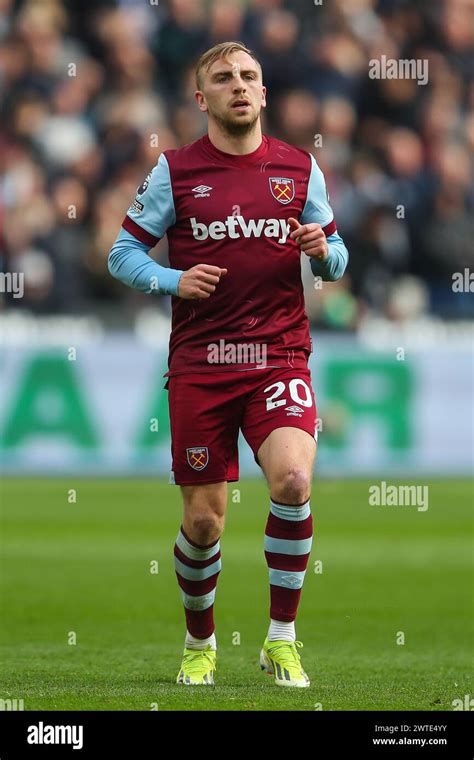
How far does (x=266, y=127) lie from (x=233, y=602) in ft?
29.9

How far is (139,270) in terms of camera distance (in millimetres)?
6250

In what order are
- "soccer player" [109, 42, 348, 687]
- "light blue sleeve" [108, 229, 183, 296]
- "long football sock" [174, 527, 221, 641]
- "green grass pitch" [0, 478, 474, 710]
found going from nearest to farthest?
"green grass pitch" [0, 478, 474, 710], "light blue sleeve" [108, 229, 183, 296], "soccer player" [109, 42, 348, 687], "long football sock" [174, 527, 221, 641]

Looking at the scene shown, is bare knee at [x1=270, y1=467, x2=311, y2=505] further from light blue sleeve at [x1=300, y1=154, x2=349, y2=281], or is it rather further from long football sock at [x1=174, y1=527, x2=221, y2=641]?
light blue sleeve at [x1=300, y1=154, x2=349, y2=281]

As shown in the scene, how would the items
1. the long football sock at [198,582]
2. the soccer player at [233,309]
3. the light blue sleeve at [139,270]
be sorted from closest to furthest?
1. the light blue sleeve at [139,270]
2. the soccer player at [233,309]
3. the long football sock at [198,582]

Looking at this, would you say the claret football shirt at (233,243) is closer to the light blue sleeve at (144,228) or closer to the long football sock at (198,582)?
the light blue sleeve at (144,228)

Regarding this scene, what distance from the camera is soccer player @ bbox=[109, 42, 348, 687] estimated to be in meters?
6.20

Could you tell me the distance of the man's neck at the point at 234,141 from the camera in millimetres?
6324

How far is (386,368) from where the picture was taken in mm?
14688

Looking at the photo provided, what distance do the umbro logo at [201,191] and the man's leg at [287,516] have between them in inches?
40.3

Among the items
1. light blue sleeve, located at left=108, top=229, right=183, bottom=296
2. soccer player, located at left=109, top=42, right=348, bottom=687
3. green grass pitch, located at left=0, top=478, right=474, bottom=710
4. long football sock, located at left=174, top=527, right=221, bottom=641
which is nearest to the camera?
green grass pitch, located at left=0, top=478, right=474, bottom=710

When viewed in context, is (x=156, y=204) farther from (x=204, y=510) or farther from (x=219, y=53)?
(x=204, y=510)

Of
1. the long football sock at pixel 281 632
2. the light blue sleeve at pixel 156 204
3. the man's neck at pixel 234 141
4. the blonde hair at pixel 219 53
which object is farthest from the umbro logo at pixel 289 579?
the blonde hair at pixel 219 53

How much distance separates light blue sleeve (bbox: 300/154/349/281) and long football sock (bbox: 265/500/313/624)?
3.24 feet

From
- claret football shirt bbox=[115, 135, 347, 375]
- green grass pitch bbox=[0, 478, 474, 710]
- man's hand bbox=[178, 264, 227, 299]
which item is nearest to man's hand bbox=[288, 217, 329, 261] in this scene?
claret football shirt bbox=[115, 135, 347, 375]
